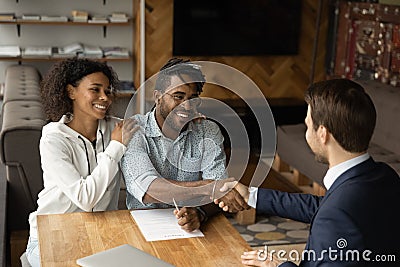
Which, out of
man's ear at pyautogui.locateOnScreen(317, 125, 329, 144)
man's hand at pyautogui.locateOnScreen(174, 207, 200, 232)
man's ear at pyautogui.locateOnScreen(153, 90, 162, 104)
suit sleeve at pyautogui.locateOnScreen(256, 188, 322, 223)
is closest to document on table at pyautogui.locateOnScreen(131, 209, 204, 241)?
man's hand at pyautogui.locateOnScreen(174, 207, 200, 232)

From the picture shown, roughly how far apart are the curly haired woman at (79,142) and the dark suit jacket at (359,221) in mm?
837

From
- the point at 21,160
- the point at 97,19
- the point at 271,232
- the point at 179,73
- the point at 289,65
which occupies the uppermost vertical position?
the point at 179,73

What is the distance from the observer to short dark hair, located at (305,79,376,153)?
1541 mm

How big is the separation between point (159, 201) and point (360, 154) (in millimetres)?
771

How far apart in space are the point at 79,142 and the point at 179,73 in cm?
44

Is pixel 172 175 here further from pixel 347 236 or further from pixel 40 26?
pixel 40 26

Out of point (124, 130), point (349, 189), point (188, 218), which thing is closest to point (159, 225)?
point (188, 218)

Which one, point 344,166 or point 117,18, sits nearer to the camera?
point 344,166

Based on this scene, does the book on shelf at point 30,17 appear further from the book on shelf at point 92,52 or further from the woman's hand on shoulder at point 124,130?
the woman's hand on shoulder at point 124,130

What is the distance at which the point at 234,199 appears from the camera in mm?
2057

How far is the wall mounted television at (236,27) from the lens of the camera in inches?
222

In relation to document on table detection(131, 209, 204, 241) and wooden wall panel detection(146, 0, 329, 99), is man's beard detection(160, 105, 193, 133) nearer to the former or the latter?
document on table detection(131, 209, 204, 241)

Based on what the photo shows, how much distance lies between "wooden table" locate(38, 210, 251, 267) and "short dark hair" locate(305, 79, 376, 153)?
51cm

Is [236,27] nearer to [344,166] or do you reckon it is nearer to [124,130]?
[124,130]
